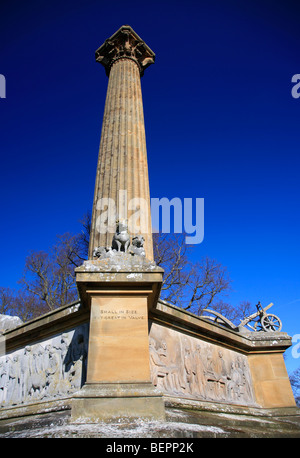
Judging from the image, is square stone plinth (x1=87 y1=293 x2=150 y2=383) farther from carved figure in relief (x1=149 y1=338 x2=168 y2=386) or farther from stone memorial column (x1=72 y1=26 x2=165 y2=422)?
carved figure in relief (x1=149 y1=338 x2=168 y2=386)

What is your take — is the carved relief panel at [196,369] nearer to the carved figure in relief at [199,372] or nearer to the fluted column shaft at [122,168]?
the carved figure in relief at [199,372]

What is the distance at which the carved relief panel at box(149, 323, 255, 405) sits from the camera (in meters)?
6.10

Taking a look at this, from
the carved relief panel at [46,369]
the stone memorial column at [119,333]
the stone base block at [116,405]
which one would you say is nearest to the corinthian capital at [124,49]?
the stone memorial column at [119,333]

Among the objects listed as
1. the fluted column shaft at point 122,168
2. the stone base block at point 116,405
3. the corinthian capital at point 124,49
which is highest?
the corinthian capital at point 124,49

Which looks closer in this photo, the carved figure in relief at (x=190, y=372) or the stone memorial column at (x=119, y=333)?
the stone memorial column at (x=119, y=333)

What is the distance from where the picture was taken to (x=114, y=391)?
4.16 m

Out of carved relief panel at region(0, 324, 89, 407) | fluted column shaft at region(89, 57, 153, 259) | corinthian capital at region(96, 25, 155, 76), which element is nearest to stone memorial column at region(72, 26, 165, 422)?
carved relief panel at region(0, 324, 89, 407)

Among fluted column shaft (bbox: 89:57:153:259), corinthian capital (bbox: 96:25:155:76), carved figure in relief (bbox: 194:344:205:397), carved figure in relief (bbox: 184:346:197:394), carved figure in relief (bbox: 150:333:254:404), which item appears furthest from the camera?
corinthian capital (bbox: 96:25:155:76)

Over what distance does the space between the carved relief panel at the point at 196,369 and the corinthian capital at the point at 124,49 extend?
13996 millimetres

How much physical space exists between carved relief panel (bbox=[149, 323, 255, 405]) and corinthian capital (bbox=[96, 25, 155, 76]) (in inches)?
551

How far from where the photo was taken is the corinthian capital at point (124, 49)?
15453mm

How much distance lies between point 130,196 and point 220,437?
7570 mm
